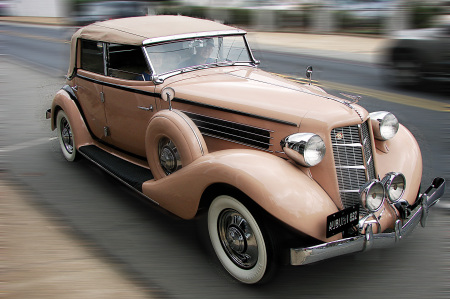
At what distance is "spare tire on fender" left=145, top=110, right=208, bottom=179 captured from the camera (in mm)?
4090

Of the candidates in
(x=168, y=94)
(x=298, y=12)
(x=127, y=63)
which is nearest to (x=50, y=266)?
(x=168, y=94)

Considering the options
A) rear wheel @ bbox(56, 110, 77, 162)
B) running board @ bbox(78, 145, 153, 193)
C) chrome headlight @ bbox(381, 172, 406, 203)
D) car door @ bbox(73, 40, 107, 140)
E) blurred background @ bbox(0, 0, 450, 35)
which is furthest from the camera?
blurred background @ bbox(0, 0, 450, 35)

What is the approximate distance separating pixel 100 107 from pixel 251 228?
282 cm

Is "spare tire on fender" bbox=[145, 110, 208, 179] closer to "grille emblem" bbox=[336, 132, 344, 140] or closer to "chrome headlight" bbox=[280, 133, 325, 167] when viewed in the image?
"chrome headlight" bbox=[280, 133, 325, 167]

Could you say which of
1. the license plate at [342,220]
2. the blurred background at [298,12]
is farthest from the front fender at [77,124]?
the blurred background at [298,12]

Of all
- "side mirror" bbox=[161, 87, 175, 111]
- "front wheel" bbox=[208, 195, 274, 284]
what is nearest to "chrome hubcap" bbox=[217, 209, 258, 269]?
"front wheel" bbox=[208, 195, 274, 284]

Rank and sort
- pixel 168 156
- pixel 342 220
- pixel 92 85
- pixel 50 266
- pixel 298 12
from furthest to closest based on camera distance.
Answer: pixel 298 12, pixel 92 85, pixel 168 156, pixel 50 266, pixel 342 220

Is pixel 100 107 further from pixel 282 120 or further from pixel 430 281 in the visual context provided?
pixel 430 281

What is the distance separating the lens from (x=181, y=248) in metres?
4.25

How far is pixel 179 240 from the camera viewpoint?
438 cm

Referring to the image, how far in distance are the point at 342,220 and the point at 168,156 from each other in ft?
5.80

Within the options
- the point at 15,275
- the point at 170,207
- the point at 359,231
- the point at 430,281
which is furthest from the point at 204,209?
the point at 430,281

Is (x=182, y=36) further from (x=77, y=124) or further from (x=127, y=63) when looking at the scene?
(x=77, y=124)

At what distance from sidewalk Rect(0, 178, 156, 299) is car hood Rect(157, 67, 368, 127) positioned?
1.66 metres
